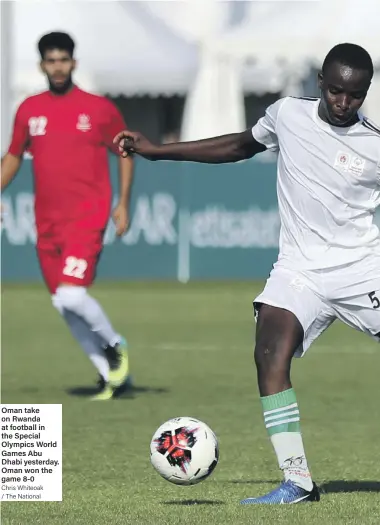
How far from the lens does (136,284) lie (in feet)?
81.7

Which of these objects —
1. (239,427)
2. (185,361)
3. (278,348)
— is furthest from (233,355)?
(278,348)

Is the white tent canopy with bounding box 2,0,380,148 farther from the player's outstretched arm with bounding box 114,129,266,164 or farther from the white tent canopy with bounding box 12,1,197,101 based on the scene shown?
the player's outstretched arm with bounding box 114,129,266,164

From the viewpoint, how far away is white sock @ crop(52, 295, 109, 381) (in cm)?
1223

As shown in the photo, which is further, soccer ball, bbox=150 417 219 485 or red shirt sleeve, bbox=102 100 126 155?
red shirt sleeve, bbox=102 100 126 155

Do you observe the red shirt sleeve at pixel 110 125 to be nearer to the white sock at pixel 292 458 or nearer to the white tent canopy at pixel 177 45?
the white sock at pixel 292 458

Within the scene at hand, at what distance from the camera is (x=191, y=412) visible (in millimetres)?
11234

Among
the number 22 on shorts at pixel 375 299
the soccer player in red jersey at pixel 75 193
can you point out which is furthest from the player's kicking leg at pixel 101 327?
the number 22 on shorts at pixel 375 299

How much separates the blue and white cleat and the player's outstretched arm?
64.6 inches

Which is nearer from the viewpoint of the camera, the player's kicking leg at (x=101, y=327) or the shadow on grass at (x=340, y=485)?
the shadow on grass at (x=340, y=485)

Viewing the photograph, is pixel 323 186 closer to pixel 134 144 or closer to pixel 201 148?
pixel 201 148

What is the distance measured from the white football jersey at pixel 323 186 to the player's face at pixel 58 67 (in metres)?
4.37

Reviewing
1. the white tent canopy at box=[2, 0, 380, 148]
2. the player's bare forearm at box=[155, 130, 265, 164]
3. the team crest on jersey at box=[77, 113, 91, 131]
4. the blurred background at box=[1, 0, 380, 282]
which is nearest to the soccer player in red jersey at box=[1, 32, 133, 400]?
the team crest on jersey at box=[77, 113, 91, 131]

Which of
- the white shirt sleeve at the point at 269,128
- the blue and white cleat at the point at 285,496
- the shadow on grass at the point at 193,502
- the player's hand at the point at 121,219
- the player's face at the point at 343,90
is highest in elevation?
the player's face at the point at 343,90

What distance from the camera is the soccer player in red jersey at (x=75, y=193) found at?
39.7 ft
